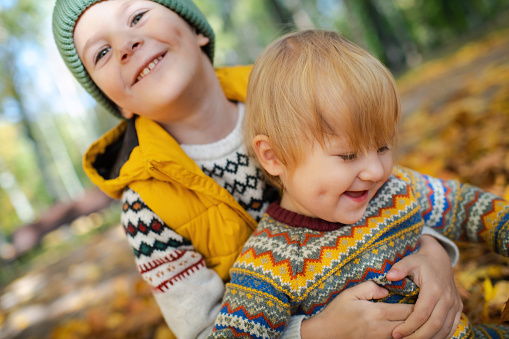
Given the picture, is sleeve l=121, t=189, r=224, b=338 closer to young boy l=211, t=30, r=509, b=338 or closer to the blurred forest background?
young boy l=211, t=30, r=509, b=338

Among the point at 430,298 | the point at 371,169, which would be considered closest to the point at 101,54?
the point at 371,169

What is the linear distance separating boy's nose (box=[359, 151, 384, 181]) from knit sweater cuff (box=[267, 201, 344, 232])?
226mm

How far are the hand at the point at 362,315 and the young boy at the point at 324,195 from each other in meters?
0.03

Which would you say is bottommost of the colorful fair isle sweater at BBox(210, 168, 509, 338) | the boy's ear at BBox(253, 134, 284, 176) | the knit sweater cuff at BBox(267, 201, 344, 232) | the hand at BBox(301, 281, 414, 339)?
the hand at BBox(301, 281, 414, 339)

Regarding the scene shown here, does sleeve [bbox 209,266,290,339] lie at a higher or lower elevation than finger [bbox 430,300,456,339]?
higher

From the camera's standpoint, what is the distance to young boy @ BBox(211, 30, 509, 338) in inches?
43.3

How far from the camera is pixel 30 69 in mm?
16375

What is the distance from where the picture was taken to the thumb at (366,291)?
45.8 inches

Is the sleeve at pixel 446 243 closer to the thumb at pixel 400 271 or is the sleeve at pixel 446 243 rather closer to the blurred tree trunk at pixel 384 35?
the thumb at pixel 400 271

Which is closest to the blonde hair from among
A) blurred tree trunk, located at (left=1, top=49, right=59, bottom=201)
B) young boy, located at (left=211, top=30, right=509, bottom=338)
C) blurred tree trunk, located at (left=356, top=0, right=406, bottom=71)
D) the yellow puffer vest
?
young boy, located at (left=211, top=30, right=509, bottom=338)

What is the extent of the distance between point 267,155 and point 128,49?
2.32 feet

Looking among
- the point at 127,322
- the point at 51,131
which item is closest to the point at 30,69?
the point at 51,131

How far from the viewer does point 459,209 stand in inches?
56.4

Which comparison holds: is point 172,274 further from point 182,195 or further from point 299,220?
point 299,220
